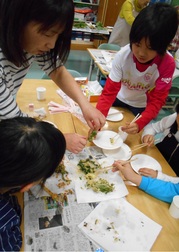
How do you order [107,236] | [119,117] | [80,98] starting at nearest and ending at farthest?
[107,236] < [80,98] < [119,117]

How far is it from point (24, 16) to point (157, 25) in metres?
0.85

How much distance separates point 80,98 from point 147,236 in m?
0.91

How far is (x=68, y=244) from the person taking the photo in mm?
852

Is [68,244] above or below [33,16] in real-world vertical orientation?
below

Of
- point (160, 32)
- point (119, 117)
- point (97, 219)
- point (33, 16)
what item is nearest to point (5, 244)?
point (97, 219)

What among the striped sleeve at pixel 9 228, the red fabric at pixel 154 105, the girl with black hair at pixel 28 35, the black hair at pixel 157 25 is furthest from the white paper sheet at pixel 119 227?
the black hair at pixel 157 25

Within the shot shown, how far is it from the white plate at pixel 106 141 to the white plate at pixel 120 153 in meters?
0.04

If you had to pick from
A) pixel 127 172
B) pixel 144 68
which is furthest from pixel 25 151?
pixel 144 68

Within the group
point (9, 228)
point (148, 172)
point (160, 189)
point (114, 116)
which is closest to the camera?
point (9, 228)

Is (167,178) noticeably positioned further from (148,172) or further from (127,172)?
(127,172)

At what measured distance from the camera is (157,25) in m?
1.24

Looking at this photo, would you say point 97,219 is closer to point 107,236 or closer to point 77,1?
point 107,236

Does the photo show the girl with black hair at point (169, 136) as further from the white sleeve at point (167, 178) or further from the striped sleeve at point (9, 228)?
the striped sleeve at point (9, 228)

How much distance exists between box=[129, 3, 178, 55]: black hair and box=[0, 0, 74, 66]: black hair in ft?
1.97
